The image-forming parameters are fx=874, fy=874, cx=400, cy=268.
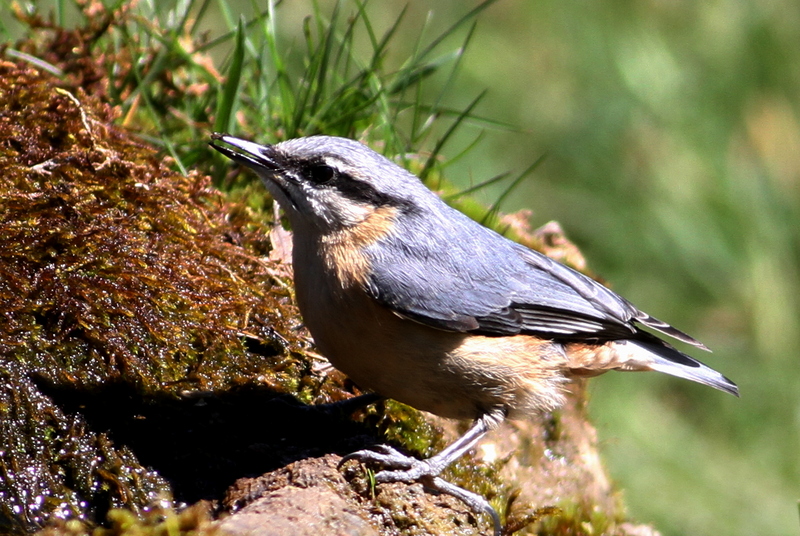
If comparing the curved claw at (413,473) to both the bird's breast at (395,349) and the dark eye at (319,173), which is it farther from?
the dark eye at (319,173)

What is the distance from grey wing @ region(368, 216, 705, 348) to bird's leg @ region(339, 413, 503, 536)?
0.48m

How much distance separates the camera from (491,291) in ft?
13.3

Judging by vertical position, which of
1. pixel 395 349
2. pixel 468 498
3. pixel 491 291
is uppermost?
pixel 491 291

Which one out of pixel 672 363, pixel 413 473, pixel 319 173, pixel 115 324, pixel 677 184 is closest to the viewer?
pixel 413 473

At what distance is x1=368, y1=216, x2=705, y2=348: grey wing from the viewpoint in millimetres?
3766

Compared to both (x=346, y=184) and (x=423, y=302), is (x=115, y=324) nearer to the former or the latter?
(x=346, y=184)

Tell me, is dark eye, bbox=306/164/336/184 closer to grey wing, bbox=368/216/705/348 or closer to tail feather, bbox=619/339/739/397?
grey wing, bbox=368/216/705/348

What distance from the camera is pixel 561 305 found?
4230 millimetres

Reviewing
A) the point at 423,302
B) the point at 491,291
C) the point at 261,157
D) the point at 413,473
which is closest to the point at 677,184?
the point at 491,291

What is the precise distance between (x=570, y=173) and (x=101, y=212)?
571cm

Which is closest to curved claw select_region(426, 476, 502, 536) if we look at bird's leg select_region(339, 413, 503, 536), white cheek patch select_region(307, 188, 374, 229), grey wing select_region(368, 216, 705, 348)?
bird's leg select_region(339, 413, 503, 536)

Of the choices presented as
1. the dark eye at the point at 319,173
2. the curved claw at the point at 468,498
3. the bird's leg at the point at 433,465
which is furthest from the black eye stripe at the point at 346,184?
the curved claw at the point at 468,498

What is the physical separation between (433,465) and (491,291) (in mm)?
852

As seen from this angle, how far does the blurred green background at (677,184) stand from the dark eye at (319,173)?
3603mm
